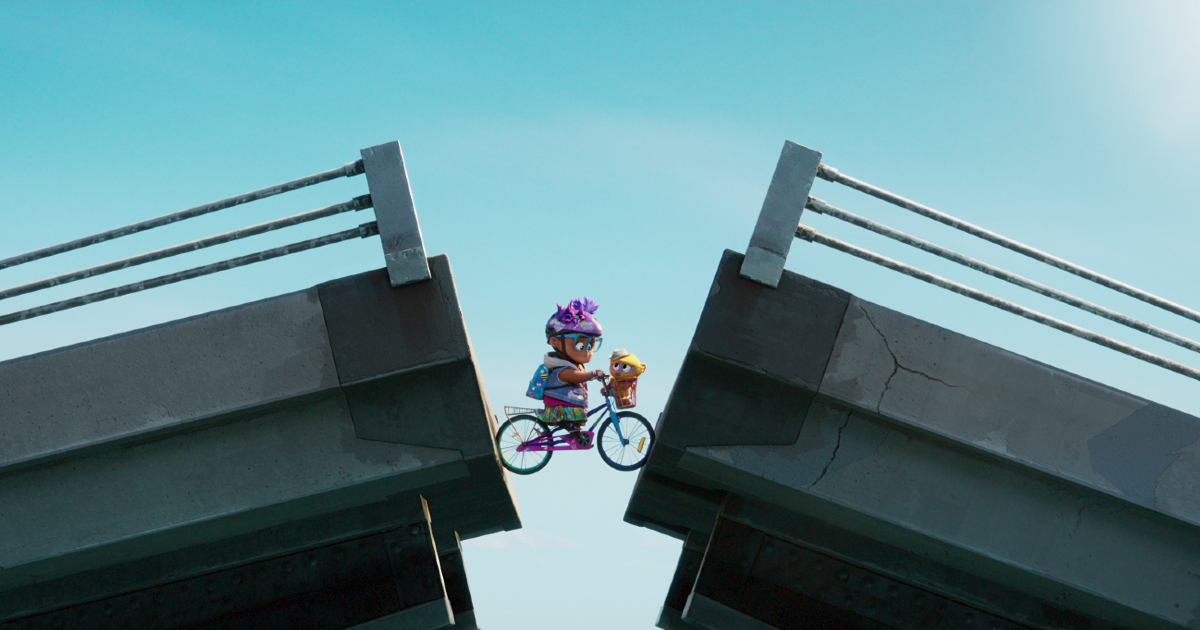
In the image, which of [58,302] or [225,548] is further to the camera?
[225,548]

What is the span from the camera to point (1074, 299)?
5.88 metres

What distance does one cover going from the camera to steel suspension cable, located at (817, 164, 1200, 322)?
5809 millimetres

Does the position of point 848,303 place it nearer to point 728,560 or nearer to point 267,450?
point 728,560

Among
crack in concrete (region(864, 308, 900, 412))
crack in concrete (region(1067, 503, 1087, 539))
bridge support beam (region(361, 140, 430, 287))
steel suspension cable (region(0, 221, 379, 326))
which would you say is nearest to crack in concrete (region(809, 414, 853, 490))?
crack in concrete (region(864, 308, 900, 412))

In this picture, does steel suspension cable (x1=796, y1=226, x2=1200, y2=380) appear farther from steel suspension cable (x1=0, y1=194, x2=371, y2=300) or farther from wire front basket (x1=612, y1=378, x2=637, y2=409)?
Result: steel suspension cable (x1=0, y1=194, x2=371, y2=300)

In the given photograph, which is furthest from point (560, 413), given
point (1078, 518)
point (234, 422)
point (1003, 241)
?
point (1078, 518)

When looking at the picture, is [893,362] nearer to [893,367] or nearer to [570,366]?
[893,367]

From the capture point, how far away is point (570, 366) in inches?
276

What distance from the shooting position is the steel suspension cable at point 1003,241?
19.1 ft

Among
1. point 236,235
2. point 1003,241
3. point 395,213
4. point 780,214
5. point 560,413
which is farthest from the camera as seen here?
point 560,413

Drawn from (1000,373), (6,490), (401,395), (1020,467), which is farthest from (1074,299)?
(6,490)

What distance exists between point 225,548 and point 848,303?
4856mm

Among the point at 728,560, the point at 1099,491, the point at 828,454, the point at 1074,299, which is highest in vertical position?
the point at 1074,299

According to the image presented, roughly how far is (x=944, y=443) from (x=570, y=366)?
2.90 meters
